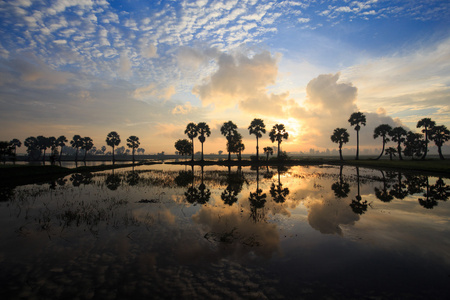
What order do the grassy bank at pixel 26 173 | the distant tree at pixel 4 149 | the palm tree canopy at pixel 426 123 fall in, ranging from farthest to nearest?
the palm tree canopy at pixel 426 123 < the distant tree at pixel 4 149 < the grassy bank at pixel 26 173

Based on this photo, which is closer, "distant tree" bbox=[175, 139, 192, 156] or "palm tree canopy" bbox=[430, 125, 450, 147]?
"palm tree canopy" bbox=[430, 125, 450, 147]

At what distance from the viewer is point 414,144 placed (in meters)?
71.8

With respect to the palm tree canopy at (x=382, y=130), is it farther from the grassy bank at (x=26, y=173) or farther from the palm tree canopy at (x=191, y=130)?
the grassy bank at (x=26, y=173)

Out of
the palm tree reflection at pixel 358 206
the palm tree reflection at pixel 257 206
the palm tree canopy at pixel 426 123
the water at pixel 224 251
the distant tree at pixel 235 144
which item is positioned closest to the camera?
the water at pixel 224 251

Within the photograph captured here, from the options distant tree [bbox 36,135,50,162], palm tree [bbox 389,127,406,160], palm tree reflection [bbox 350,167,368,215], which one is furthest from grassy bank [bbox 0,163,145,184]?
distant tree [bbox 36,135,50,162]

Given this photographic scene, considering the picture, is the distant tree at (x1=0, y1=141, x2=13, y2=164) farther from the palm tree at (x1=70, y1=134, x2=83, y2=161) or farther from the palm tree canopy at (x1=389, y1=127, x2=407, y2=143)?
the palm tree canopy at (x1=389, y1=127, x2=407, y2=143)

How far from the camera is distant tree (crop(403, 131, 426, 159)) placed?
2766 inches

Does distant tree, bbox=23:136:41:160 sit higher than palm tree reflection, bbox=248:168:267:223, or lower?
higher

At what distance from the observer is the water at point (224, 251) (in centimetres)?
494

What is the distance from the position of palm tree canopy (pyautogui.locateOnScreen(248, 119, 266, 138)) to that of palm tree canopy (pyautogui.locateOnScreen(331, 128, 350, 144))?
31596mm

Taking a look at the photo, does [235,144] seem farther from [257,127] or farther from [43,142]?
[43,142]

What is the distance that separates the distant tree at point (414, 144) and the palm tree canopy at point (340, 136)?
22964 millimetres

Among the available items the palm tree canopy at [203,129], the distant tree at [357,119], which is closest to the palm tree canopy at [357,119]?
the distant tree at [357,119]

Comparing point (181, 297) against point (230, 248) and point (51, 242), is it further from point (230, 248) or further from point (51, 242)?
point (51, 242)
